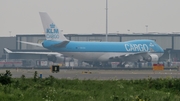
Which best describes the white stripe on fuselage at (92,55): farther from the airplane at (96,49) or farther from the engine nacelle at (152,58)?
the engine nacelle at (152,58)

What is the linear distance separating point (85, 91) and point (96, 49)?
6860 centimetres

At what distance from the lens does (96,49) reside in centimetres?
9269

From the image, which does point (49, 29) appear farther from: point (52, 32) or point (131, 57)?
point (131, 57)

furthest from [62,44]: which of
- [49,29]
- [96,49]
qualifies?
[96,49]

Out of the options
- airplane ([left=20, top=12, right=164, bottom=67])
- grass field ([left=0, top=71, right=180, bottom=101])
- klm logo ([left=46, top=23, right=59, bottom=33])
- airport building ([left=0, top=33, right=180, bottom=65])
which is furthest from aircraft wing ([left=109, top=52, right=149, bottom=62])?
grass field ([left=0, top=71, right=180, bottom=101])

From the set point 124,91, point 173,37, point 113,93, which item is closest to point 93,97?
point 113,93

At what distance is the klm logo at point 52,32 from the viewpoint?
91.1 m

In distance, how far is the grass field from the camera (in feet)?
67.8

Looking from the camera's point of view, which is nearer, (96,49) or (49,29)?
(49,29)

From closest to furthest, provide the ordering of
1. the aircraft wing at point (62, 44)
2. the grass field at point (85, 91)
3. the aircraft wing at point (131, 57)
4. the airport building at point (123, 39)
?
the grass field at point (85, 91)
the aircraft wing at point (62, 44)
the aircraft wing at point (131, 57)
the airport building at point (123, 39)

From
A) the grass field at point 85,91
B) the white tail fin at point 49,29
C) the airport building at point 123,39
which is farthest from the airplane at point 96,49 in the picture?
the grass field at point 85,91

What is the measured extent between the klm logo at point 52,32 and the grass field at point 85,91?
61.4m

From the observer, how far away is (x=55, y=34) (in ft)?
300

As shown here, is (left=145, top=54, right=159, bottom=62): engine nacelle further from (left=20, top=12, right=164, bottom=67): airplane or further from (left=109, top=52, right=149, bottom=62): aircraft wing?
(left=109, top=52, right=149, bottom=62): aircraft wing
